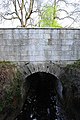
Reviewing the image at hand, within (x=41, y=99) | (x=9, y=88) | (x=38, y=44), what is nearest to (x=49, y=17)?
(x=41, y=99)

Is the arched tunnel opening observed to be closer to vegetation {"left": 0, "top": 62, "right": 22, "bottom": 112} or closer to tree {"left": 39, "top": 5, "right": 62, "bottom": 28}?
vegetation {"left": 0, "top": 62, "right": 22, "bottom": 112}

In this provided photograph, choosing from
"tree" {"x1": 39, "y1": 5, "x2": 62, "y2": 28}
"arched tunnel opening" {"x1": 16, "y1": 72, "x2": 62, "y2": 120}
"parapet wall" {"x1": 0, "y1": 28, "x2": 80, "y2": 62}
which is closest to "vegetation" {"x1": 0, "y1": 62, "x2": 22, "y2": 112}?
"arched tunnel opening" {"x1": 16, "y1": 72, "x2": 62, "y2": 120}

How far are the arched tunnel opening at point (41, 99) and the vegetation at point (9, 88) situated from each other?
0.95 meters

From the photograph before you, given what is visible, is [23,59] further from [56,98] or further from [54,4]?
[54,4]

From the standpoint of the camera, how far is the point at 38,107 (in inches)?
452

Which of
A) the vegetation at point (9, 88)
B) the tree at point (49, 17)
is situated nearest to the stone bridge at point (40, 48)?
the vegetation at point (9, 88)

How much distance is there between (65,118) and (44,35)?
136 inches

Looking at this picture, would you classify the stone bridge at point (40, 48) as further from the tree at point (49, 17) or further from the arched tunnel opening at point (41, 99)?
the tree at point (49, 17)

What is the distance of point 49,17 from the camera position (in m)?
20.0

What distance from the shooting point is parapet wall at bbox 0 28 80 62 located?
10.7 metres

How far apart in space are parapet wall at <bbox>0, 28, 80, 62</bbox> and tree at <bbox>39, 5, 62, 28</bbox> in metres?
8.93

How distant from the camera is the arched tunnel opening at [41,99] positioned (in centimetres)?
1022

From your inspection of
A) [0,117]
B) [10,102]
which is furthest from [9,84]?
[0,117]

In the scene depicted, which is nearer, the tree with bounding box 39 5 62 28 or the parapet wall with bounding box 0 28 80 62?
the parapet wall with bounding box 0 28 80 62
